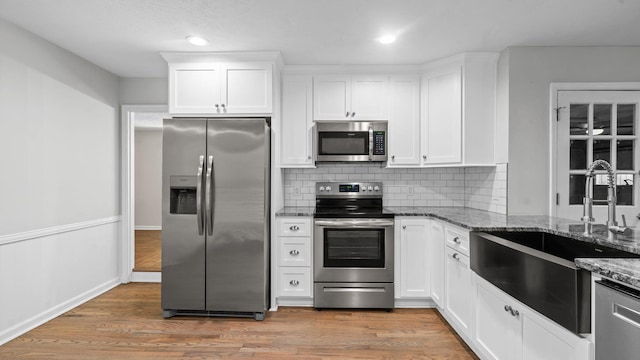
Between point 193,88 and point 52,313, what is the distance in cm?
235

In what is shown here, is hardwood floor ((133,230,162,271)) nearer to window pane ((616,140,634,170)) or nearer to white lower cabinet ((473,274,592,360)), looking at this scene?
white lower cabinet ((473,274,592,360))

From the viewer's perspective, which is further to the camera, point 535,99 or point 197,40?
point 535,99

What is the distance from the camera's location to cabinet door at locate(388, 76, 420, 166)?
350cm

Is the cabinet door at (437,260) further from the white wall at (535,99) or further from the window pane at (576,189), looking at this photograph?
the window pane at (576,189)

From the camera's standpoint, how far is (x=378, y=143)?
3.44m

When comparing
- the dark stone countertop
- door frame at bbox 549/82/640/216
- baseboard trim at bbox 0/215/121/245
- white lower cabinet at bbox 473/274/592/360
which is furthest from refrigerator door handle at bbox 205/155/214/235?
door frame at bbox 549/82/640/216

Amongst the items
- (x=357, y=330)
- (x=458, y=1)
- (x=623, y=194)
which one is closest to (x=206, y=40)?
(x=458, y=1)

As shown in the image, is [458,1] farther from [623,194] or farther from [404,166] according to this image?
[623,194]

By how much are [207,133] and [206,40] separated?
776 millimetres

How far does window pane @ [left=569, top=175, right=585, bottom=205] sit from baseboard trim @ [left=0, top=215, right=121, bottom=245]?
14.8 ft

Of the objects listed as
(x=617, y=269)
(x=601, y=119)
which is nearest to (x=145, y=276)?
(x=617, y=269)

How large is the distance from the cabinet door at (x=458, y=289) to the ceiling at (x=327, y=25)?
175cm

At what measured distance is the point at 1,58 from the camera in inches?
99.7

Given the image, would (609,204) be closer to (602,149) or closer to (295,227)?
(602,149)
